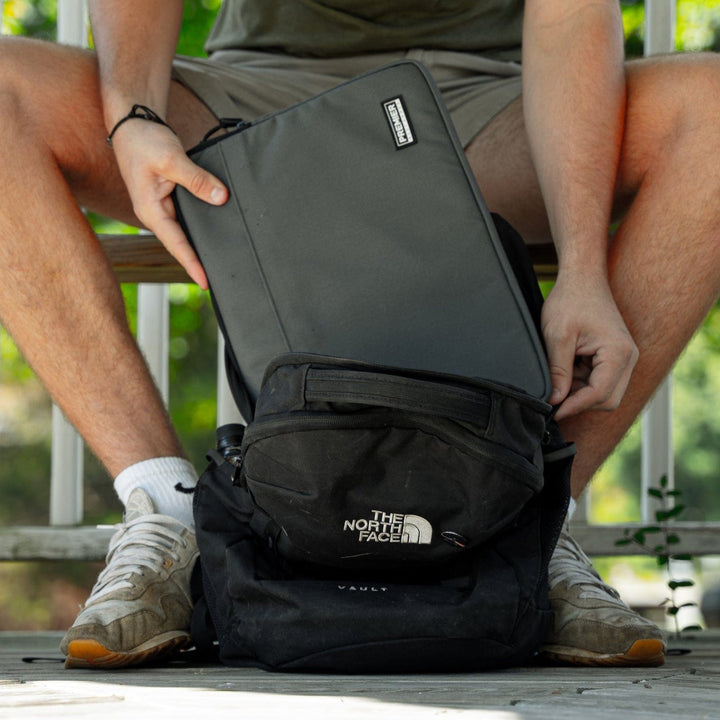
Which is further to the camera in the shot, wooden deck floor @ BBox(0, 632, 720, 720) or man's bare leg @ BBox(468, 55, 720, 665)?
man's bare leg @ BBox(468, 55, 720, 665)

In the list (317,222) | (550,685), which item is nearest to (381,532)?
(550,685)

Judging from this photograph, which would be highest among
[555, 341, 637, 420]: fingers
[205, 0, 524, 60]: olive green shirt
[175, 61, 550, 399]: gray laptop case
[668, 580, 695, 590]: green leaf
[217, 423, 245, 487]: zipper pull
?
[205, 0, 524, 60]: olive green shirt

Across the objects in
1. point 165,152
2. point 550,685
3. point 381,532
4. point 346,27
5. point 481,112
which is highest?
point 346,27

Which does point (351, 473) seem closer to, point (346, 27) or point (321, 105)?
point (321, 105)

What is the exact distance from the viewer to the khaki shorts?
1.94m

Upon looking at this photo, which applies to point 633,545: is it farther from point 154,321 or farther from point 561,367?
point 154,321

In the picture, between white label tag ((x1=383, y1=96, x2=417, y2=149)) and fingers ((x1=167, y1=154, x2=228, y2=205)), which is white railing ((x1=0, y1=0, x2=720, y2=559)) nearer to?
fingers ((x1=167, y1=154, x2=228, y2=205))

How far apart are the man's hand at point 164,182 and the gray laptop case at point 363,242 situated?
0.02 metres

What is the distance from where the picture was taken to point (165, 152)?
1.61 m

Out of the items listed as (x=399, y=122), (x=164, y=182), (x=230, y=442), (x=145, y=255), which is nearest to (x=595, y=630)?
(x=230, y=442)

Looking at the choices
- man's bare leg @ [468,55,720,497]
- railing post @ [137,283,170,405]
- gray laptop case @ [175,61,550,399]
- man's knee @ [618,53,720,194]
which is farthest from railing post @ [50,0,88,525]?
man's knee @ [618,53,720,194]

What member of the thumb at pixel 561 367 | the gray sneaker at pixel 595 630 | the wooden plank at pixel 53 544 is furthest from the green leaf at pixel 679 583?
the wooden plank at pixel 53 544

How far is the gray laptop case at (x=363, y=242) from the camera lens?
1.47 m

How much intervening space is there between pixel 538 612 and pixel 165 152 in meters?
0.86
